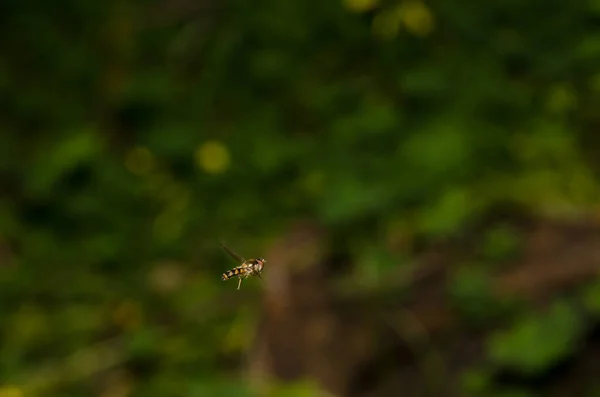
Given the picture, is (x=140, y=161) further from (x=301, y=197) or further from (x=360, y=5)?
(x=360, y=5)

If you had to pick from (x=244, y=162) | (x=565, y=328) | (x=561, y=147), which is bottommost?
(x=565, y=328)

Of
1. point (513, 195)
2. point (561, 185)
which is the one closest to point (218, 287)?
point (513, 195)

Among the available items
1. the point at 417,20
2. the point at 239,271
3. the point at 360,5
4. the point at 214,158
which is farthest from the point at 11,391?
the point at 417,20

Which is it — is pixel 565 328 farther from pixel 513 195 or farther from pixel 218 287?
pixel 218 287

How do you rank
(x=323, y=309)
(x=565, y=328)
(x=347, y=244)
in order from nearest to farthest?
(x=565, y=328) → (x=323, y=309) → (x=347, y=244)

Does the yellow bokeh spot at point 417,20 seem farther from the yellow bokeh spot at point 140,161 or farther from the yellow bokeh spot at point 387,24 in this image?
the yellow bokeh spot at point 140,161

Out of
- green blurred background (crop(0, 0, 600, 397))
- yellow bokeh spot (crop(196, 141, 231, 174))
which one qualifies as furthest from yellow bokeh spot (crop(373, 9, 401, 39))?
yellow bokeh spot (crop(196, 141, 231, 174))
